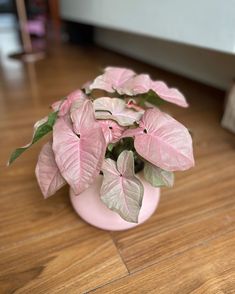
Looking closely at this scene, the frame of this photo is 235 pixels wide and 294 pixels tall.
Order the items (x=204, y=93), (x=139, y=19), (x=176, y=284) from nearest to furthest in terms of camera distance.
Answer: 1. (x=176, y=284)
2. (x=139, y=19)
3. (x=204, y=93)

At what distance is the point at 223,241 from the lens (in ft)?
1.92

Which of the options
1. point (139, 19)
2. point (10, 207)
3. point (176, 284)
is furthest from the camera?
point (139, 19)

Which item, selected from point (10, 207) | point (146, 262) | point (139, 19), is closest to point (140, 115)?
point (146, 262)

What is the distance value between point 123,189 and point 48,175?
146 millimetres

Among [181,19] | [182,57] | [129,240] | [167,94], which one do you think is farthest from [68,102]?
[182,57]

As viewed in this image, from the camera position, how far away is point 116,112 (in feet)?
1.72

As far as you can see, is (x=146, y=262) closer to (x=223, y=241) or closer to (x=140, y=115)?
(x=223, y=241)

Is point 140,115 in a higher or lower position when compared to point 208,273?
higher

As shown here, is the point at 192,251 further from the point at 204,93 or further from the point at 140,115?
the point at 204,93

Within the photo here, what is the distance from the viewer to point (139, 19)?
4.14ft

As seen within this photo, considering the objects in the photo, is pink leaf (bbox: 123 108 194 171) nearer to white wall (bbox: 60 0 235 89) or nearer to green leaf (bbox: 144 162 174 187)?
green leaf (bbox: 144 162 174 187)

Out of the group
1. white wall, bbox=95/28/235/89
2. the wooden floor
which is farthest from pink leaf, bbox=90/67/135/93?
white wall, bbox=95/28/235/89

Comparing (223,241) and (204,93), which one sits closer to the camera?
(223,241)

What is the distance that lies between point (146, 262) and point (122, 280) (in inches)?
2.4
